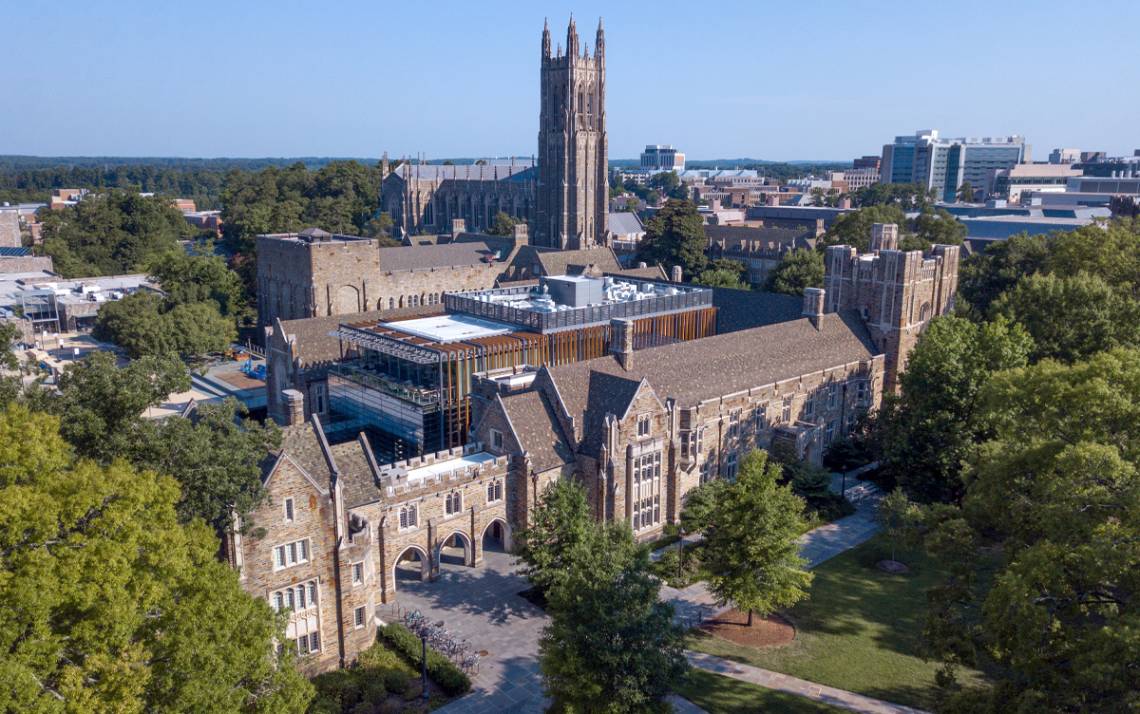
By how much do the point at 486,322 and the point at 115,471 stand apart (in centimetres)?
4217

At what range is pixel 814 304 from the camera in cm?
6619

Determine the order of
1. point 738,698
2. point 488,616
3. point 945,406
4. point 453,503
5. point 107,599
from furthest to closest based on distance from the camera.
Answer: point 945,406
point 453,503
point 488,616
point 738,698
point 107,599

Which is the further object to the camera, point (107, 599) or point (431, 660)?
point (431, 660)

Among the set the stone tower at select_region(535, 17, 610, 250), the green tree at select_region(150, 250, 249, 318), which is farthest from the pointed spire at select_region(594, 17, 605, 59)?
the green tree at select_region(150, 250, 249, 318)

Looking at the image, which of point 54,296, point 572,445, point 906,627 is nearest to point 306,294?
point 54,296

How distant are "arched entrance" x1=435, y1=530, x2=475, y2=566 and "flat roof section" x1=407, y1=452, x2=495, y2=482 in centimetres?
356

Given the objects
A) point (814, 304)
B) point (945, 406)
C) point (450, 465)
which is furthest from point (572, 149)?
point (450, 465)

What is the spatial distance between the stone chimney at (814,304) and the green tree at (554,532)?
1249 inches

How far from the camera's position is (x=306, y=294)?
295 ft

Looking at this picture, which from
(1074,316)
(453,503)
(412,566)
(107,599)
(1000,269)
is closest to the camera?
(107,599)

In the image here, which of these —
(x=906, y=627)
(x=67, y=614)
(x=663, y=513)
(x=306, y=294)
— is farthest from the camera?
(x=306, y=294)

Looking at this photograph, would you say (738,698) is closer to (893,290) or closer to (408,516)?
(408,516)

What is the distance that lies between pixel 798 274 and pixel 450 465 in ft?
196

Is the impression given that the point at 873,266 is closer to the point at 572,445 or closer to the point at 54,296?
the point at 572,445
